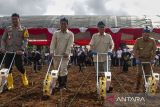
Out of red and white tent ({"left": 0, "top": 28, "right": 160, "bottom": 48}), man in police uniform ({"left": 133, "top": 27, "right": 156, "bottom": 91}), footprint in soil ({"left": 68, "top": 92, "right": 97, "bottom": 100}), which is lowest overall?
footprint in soil ({"left": 68, "top": 92, "right": 97, "bottom": 100})

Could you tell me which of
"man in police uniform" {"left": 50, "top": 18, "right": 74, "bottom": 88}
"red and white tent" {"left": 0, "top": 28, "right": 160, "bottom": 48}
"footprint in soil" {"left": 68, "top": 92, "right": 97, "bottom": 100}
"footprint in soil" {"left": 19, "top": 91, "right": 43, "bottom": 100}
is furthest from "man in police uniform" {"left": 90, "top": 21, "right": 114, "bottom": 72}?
"red and white tent" {"left": 0, "top": 28, "right": 160, "bottom": 48}

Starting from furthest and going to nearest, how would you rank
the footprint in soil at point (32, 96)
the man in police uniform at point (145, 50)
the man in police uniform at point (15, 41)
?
the man in police uniform at point (15, 41) → the man in police uniform at point (145, 50) → the footprint in soil at point (32, 96)

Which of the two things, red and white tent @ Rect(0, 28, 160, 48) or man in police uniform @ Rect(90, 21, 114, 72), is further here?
red and white tent @ Rect(0, 28, 160, 48)

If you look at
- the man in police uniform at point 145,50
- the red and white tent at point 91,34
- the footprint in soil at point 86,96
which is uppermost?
the red and white tent at point 91,34

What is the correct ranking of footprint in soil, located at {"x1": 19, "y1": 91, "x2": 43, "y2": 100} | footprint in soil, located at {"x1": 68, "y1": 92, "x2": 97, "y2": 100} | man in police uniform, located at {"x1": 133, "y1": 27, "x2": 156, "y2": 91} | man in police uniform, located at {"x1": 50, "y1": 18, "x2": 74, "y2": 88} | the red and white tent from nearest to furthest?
footprint in soil, located at {"x1": 19, "y1": 91, "x2": 43, "y2": 100}
footprint in soil, located at {"x1": 68, "y1": 92, "x2": 97, "y2": 100}
man in police uniform, located at {"x1": 50, "y1": 18, "x2": 74, "y2": 88}
man in police uniform, located at {"x1": 133, "y1": 27, "x2": 156, "y2": 91}
the red and white tent

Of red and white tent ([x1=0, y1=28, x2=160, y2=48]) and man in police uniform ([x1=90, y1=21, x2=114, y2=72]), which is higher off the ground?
red and white tent ([x1=0, y1=28, x2=160, y2=48])

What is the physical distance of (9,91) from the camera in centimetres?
1076

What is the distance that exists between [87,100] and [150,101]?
→ 54.3 inches

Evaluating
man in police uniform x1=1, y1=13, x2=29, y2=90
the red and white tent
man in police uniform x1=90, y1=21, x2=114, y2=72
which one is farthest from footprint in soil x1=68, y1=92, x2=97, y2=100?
the red and white tent

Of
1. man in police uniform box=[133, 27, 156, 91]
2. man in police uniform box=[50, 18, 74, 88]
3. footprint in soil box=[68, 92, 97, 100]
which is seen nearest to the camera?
footprint in soil box=[68, 92, 97, 100]

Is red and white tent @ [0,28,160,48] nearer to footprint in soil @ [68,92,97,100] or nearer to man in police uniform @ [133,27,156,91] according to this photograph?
man in police uniform @ [133,27,156,91]

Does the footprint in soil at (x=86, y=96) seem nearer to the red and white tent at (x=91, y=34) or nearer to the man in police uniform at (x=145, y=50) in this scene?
the man in police uniform at (x=145, y=50)

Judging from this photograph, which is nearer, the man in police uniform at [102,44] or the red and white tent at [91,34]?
the man in police uniform at [102,44]

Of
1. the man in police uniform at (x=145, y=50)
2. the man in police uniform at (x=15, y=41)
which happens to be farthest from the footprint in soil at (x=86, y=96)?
the man in police uniform at (x=15, y=41)
